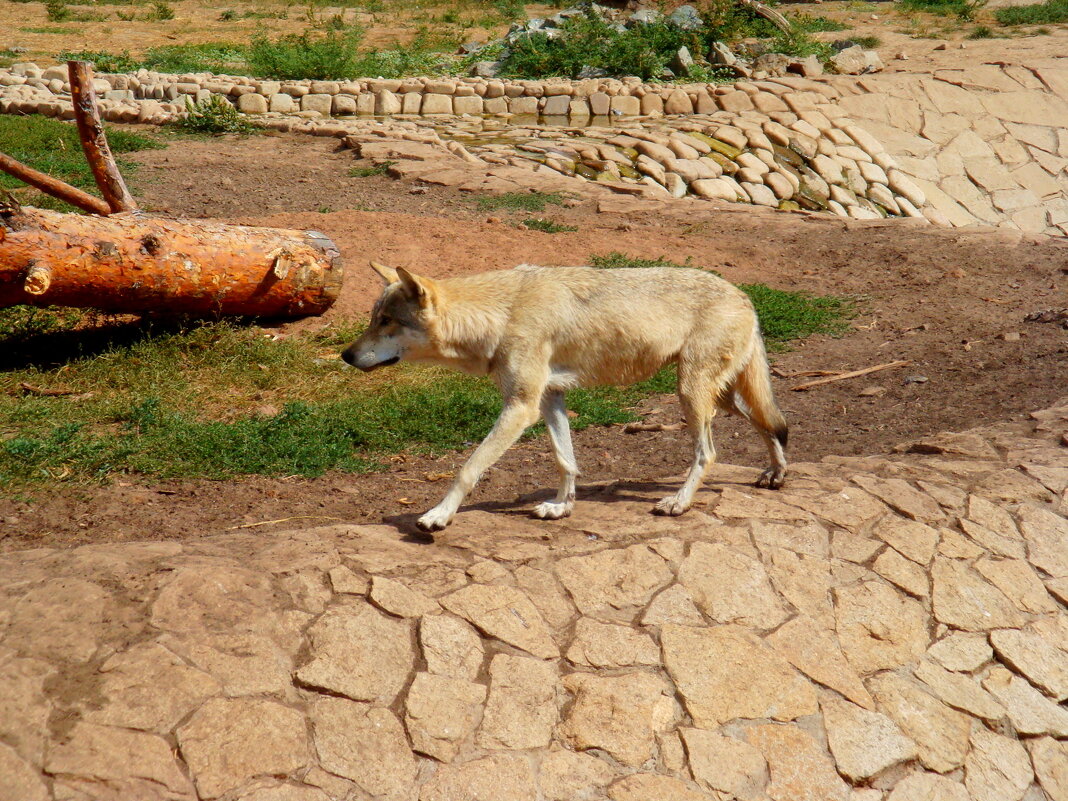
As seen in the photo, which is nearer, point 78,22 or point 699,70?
point 699,70

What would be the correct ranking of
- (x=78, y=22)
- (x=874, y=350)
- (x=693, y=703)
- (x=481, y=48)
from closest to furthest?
(x=693, y=703) < (x=874, y=350) < (x=481, y=48) < (x=78, y=22)

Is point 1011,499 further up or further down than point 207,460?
further up

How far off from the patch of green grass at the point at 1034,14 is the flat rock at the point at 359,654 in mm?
26718

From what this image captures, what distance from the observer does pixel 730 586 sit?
5.05 m

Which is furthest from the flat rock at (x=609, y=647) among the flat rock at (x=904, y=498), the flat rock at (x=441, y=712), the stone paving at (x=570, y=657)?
the flat rock at (x=904, y=498)

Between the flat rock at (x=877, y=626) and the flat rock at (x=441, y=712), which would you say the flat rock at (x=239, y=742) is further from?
the flat rock at (x=877, y=626)

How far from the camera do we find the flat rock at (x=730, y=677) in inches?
177

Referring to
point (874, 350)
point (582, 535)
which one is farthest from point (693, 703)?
point (874, 350)

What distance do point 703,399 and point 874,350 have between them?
4484mm

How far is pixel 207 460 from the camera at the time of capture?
646cm

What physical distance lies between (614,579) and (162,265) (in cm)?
499

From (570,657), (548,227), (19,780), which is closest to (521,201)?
(548,227)

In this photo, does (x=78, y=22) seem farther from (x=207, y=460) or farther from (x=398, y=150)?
(x=207, y=460)

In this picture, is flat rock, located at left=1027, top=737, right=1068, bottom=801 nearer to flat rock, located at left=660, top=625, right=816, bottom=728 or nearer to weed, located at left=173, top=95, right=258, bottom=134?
flat rock, located at left=660, top=625, right=816, bottom=728
